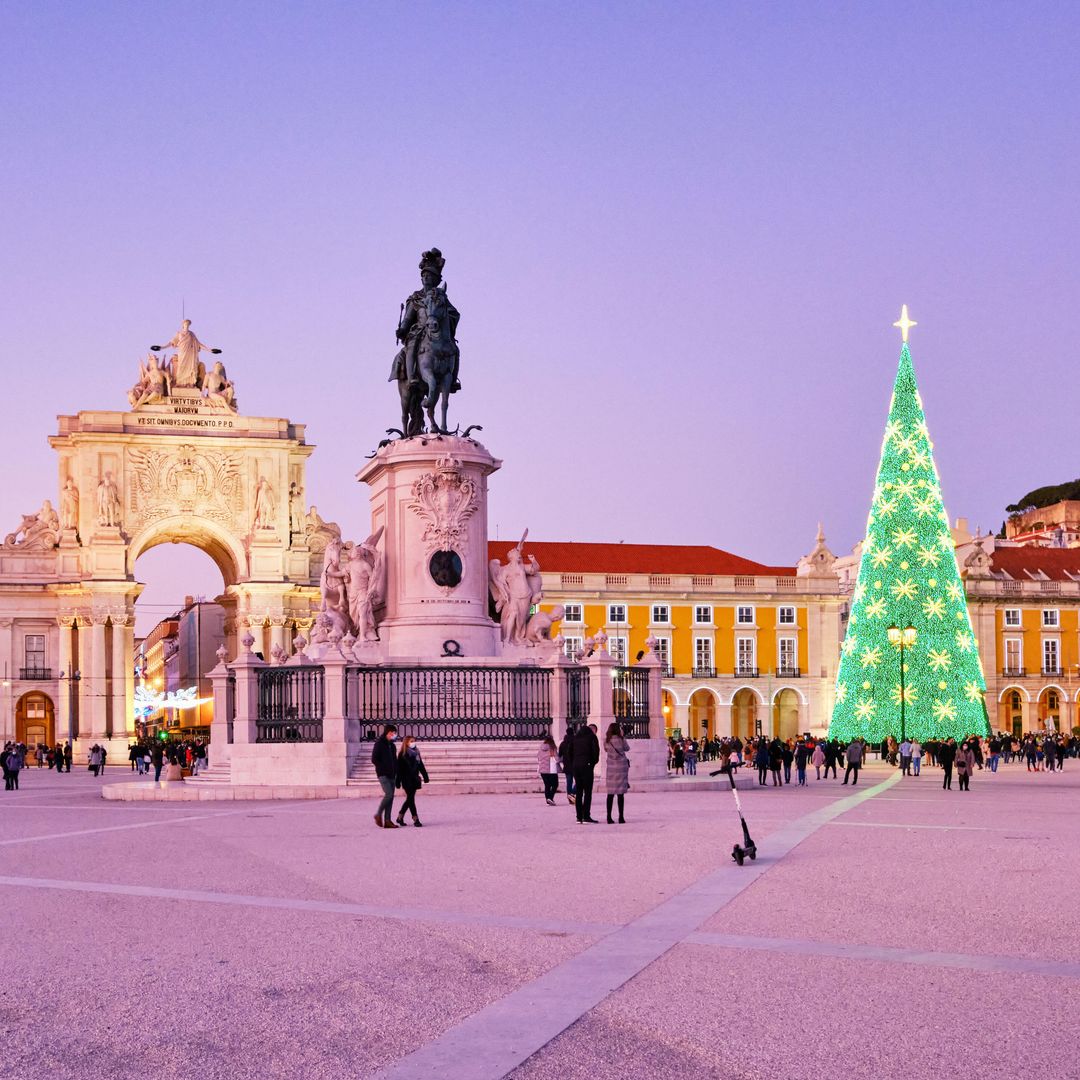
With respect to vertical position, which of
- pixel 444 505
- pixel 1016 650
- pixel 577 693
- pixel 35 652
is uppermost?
pixel 444 505

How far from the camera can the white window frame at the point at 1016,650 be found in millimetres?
93938

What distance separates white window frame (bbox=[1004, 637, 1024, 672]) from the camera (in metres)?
93.9

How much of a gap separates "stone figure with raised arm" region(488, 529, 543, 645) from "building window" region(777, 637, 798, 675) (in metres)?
60.5

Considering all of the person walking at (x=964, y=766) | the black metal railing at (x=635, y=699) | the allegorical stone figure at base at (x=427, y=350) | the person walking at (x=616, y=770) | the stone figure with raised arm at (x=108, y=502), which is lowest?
the person walking at (x=964, y=766)

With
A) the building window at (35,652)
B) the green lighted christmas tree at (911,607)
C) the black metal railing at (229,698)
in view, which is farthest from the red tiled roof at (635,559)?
the black metal railing at (229,698)

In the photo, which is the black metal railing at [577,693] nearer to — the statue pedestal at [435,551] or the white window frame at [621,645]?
the statue pedestal at [435,551]

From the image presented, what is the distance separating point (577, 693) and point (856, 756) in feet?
27.1

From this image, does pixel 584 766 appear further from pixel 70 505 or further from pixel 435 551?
pixel 70 505

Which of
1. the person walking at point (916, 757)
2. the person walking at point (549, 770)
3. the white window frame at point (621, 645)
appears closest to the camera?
the person walking at point (549, 770)

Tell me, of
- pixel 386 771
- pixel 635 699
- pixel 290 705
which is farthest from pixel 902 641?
pixel 386 771

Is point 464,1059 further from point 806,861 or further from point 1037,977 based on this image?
point 806,861

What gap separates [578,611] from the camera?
284ft

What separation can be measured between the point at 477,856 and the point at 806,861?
9.54 feet

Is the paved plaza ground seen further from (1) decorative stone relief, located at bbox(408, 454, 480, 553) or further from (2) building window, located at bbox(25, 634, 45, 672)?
(2) building window, located at bbox(25, 634, 45, 672)
